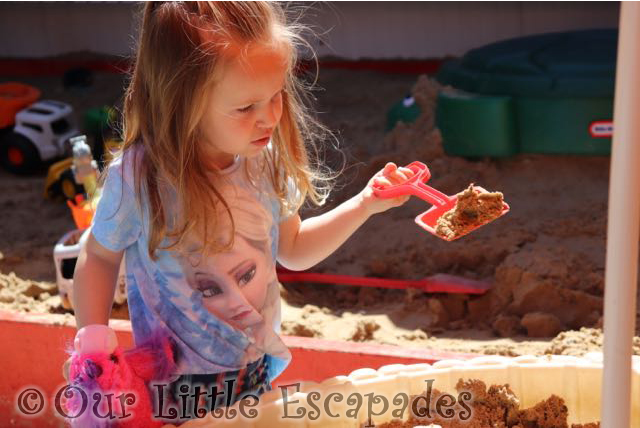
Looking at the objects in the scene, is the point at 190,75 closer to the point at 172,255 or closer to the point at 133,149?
the point at 133,149

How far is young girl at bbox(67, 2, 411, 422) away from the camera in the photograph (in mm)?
1487

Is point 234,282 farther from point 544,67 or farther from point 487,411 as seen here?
point 544,67

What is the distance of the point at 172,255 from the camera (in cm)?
160

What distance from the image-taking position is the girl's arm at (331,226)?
5.50 ft

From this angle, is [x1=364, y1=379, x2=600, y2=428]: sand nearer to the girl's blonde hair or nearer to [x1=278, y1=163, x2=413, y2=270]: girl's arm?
[x1=278, y1=163, x2=413, y2=270]: girl's arm

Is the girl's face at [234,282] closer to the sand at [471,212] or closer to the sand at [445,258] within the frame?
the sand at [471,212]

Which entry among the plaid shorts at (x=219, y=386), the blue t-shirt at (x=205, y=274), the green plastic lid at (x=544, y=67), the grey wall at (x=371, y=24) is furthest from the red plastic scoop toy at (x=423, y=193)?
the grey wall at (x=371, y=24)

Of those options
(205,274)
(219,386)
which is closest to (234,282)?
(205,274)

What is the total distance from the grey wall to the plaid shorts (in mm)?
2301

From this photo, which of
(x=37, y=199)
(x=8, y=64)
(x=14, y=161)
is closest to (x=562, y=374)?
(x=37, y=199)

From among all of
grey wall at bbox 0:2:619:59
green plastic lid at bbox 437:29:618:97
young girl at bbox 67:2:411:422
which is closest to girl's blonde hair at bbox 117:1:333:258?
young girl at bbox 67:2:411:422

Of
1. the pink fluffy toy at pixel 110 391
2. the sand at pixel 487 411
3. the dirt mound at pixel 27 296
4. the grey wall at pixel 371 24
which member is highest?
the grey wall at pixel 371 24

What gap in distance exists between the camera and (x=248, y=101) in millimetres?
1492

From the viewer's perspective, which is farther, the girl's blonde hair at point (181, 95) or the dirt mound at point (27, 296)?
the dirt mound at point (27, 296)
